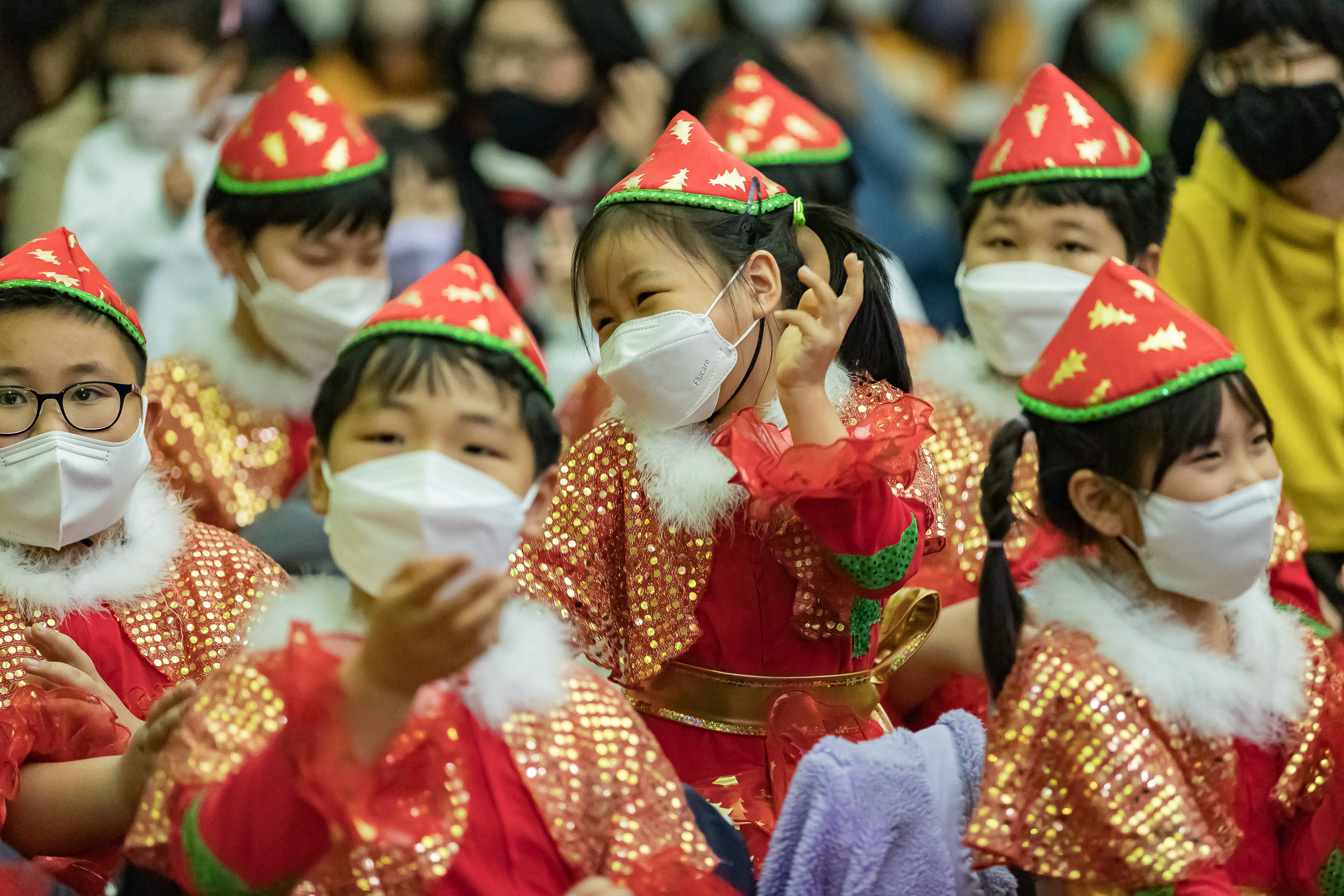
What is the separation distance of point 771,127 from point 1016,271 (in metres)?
0.85

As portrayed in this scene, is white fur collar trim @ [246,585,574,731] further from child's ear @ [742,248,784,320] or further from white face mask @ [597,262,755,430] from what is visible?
child's ear @ [742,248,784,320]

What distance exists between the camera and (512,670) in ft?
6.07

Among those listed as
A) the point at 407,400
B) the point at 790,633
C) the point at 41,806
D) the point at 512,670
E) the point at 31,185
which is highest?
the point at 407,400

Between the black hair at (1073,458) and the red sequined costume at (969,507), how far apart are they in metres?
0.50

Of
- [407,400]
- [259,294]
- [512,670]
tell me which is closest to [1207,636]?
[512,670]

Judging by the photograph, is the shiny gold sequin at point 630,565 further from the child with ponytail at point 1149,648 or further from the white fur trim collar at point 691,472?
the child with ponytail at point 1149,648

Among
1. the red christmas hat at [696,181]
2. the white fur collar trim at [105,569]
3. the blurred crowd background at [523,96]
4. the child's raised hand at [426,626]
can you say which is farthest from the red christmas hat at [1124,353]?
the blurred crowd background at [523,96]

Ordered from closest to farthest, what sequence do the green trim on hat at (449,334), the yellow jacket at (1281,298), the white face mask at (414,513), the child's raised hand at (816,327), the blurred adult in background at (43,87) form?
the white face mask at (414,513) < the green trim on hat at (449,334) < the child's raised hand at (816,327) < the yellow jacket at (1281,298) < the blurred adult in background at (43,87)

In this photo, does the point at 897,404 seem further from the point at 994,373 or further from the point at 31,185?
the point at 31,185

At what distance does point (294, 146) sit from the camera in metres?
3.52

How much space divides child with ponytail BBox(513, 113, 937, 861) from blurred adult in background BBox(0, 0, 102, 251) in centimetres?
272

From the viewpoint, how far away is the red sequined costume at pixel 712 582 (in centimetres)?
236

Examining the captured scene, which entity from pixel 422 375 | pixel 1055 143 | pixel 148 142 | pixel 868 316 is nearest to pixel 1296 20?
pixel 1055 143

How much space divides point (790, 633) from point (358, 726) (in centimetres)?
98
